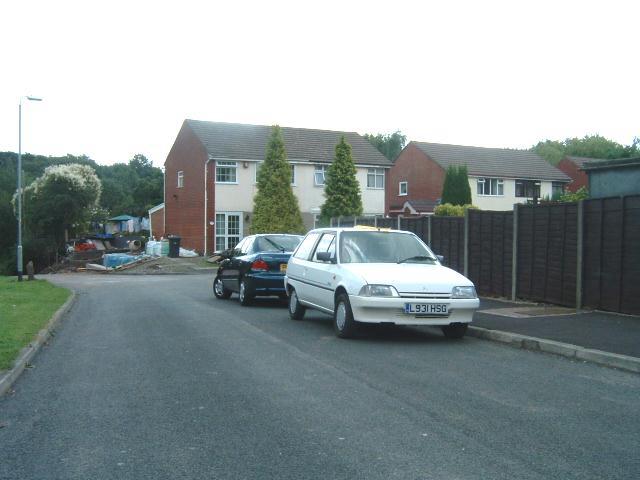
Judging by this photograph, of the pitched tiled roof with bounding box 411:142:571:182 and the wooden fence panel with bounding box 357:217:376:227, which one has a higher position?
the pitched tiled roof with bounding box 411:142:571:182

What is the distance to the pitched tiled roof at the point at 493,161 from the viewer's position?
53656 mm

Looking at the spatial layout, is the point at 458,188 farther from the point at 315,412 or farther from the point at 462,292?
the point at 315,412

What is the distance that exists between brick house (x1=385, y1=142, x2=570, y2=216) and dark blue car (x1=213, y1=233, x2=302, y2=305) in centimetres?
3366

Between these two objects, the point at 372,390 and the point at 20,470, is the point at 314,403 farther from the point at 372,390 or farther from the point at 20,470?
the point at 20,470

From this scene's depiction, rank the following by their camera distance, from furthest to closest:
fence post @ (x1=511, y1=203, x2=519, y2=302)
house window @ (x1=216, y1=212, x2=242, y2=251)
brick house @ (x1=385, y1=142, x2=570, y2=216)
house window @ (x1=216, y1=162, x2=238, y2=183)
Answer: brick house @ (x1=385, y1=142, x2=570, y2=216)
house window @ (x1=216, y1=212, x2=242, y2=251)
house window @ (x1=216, y1=162, x2=238, y2=183)
fence post @ (x1=511, y1=203, x2=519, y2=302)

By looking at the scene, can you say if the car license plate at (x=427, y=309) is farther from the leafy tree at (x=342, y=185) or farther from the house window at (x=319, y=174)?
the house window at (x=319, y=174)

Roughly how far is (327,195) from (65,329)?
2814 cm

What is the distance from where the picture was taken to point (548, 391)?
7242 millimetres

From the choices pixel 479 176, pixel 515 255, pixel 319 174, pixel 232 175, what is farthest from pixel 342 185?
pixel 515 255

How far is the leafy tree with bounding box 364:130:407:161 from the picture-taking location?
97.0 m

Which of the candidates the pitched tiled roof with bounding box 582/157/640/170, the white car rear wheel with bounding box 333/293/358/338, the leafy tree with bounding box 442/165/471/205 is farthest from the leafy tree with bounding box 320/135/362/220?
the white car rear wheel with bounding box 333/293/358/338

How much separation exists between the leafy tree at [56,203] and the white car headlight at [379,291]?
41.8 meters

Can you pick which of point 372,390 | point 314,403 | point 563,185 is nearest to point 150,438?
point 314,403

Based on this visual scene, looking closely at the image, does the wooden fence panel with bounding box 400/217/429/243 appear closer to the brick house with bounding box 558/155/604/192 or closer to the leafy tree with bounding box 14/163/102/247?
the leafy tree with bounding box 14/163/102/247
